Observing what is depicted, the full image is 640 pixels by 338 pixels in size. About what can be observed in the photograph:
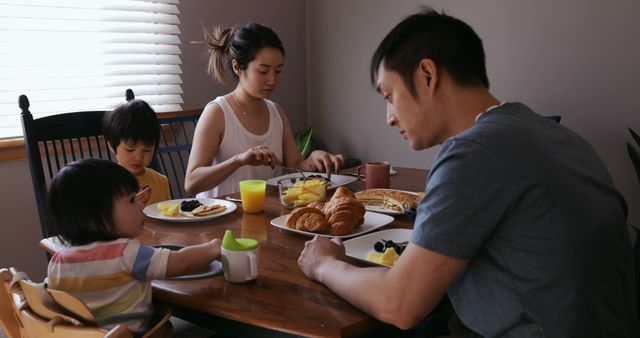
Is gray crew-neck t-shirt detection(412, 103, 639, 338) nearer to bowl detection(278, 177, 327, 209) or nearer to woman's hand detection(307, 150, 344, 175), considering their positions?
bowl detection(278, 177, 327, 209)

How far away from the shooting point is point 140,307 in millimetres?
1141

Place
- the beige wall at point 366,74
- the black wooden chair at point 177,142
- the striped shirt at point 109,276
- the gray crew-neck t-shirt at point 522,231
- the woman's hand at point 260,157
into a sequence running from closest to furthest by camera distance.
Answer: the gray crew-neck t-shirt at point 522,231
the striped shirt at point 109,276
the woman's hand at point 260,157
the beige wall at point 366,74
the black wooden chair at point 177,142

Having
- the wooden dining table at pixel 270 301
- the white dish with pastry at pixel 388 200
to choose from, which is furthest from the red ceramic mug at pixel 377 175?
the wooden dining table at pixel 270 301

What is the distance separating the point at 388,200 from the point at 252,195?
1.46 feet

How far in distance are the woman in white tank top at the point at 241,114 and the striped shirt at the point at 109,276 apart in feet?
3.36

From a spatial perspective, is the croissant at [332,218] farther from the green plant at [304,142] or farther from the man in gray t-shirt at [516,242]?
the green plant at [304,142]

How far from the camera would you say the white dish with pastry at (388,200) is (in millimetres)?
1697

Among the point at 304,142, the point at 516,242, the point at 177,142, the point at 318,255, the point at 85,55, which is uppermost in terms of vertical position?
the point at 85,55

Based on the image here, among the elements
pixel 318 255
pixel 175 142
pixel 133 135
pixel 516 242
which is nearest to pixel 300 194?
pixel 318 255

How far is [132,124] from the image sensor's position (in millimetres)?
1979

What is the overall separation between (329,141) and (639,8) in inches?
84.5

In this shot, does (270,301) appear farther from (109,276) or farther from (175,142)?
(175,142)

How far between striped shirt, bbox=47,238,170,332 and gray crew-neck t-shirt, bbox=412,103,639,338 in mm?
583

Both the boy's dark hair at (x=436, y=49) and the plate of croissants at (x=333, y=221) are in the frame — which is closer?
the boy's dark hair at (x=436, y=49)
